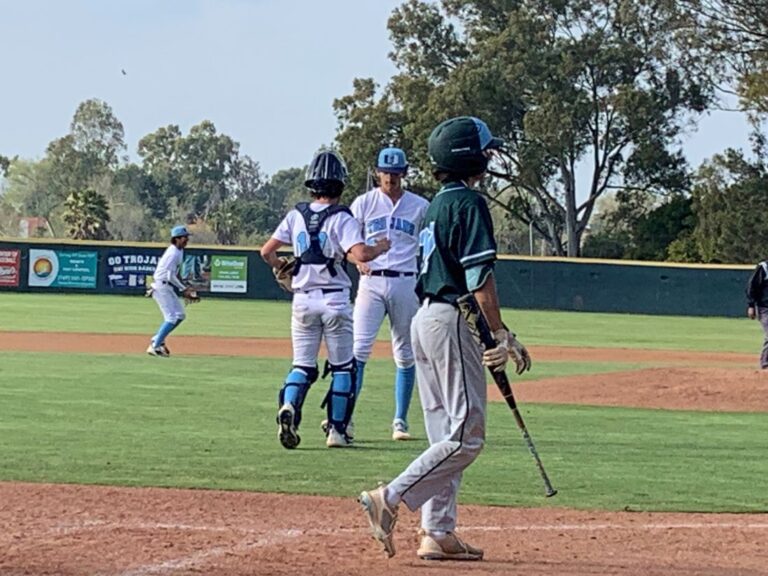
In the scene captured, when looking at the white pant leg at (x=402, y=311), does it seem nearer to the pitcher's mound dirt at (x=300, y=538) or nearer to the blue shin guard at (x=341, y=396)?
the blue shin guard at (x=341, y=396)

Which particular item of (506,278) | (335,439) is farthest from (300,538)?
(506,278)

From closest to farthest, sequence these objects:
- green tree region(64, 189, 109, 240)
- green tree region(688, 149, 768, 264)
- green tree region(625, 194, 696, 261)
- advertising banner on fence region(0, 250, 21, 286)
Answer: advertising banner on fence region(0, 250, 21, 286), green tree region(688, 149, 768, 264), green tree region(625, 194, 696, 261), green tree region(64, 189, 109, 240)

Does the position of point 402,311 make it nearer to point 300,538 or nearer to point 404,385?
point 404,385

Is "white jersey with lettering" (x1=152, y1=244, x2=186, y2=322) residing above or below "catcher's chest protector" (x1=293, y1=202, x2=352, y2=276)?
below

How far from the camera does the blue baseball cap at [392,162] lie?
9781 millimetres

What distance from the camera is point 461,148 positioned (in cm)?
607

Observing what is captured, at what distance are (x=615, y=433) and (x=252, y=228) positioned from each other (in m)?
78.9

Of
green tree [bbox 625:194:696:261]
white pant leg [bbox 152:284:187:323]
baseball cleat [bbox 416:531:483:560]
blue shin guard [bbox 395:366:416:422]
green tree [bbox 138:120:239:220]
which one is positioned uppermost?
green tree [bbox 138:120:239:220]

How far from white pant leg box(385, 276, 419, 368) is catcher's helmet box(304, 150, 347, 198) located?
94 centimetres

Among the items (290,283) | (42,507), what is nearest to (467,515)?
(42,507)

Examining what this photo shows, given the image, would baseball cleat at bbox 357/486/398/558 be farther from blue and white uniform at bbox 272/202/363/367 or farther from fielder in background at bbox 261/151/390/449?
blue and white uniform at bbox 272/202/363/367

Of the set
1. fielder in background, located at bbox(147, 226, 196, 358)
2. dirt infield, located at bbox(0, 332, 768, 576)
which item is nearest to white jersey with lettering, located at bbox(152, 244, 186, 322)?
fielder in background, located at bbox(147, 226, 196, 358)

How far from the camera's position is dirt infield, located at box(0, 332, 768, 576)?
5.66m

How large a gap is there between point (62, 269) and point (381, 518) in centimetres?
3924
